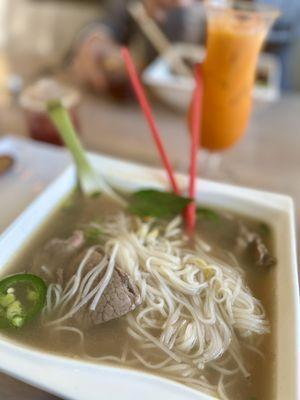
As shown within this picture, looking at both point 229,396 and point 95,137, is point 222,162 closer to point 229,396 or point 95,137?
point 95,137

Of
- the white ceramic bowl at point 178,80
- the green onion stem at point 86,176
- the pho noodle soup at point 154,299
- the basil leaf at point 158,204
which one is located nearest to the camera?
the pho noodle soup at point 154,299

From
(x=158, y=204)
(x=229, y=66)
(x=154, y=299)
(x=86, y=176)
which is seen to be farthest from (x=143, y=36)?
(x=154, y=299)

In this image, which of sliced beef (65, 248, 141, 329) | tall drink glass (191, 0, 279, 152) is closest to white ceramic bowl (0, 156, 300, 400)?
sliced beef (65, 248, 141, 329)

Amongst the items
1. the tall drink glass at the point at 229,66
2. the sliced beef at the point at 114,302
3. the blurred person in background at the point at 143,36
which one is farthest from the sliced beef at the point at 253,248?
the blurred person in background at the point at 143,36

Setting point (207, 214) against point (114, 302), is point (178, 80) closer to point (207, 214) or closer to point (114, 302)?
point (207, 214)

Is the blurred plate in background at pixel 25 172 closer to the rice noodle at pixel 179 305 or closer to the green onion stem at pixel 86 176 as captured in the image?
the green onion stem at pixel 86 176

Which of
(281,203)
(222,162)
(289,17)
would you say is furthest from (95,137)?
(289,17)

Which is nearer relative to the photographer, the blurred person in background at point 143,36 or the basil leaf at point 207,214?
the basil leaf at point 207,214
